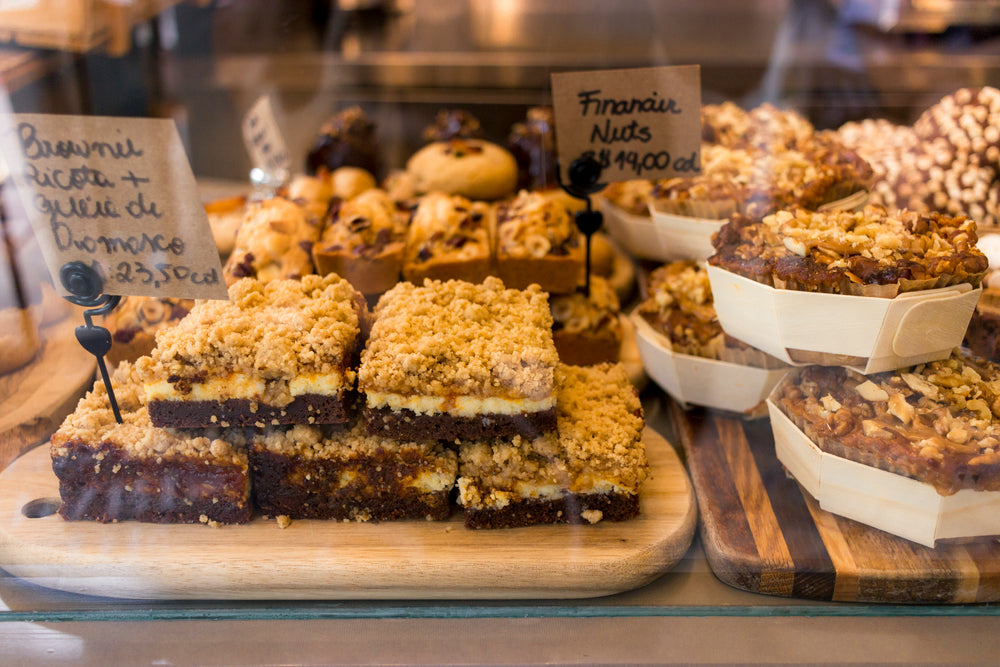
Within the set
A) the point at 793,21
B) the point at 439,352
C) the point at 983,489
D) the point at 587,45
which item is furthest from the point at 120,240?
the point at 793,21

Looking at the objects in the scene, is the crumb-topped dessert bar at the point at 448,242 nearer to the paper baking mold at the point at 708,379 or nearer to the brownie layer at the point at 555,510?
the paper baking mold at the point at 708,379

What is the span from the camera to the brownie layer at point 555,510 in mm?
1668

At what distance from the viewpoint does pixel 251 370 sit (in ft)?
5.17

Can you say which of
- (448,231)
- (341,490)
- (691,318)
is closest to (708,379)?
(691,318)

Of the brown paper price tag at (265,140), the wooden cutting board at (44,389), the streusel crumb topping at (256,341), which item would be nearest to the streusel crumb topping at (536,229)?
the streusel crumb topping at (256,341)

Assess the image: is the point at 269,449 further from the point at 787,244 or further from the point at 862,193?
the point at 862,193

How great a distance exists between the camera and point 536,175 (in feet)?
9.82

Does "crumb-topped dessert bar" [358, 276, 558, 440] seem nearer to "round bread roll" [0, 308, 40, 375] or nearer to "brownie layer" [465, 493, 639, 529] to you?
"brownie layer" [465, 493, 639, 529]

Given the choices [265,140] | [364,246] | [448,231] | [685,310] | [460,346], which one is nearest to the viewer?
[460,346]

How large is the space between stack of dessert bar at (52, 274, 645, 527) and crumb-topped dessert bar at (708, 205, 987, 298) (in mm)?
479

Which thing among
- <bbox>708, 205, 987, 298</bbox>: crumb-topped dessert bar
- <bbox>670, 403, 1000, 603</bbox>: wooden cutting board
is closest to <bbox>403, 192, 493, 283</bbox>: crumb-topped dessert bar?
<bbox>708, 205, 987, 298</bbox>: crumb-topped dessert bar

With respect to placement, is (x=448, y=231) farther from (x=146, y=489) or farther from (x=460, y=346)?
(x=146, y=489)

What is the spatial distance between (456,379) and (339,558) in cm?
45

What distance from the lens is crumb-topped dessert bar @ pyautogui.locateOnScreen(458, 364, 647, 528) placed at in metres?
1.64
